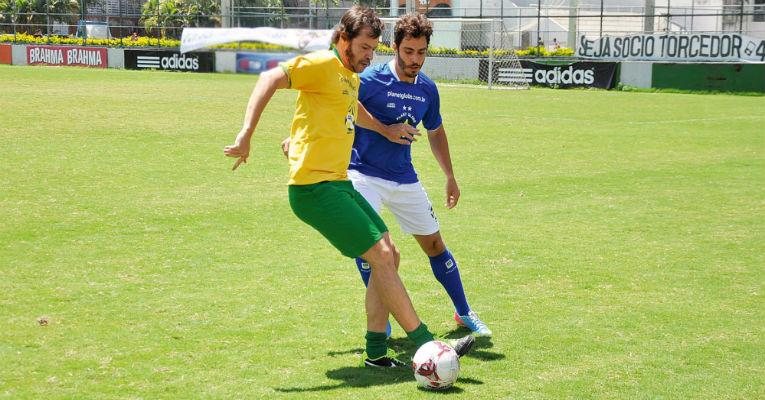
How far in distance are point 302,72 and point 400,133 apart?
1185mm

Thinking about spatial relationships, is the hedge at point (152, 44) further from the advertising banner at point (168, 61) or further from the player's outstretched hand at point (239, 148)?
the player's outstretched hand at point (239, 148)

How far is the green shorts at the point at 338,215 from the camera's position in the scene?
229 inches

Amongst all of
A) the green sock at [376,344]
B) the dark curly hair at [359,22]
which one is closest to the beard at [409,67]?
the dark curly hair at [359,22]

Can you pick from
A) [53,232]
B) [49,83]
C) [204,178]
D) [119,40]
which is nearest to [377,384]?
[53,232]

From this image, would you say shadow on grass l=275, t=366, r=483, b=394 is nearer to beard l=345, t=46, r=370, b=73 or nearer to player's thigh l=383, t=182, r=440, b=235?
player's thigh l=383, t=182, r=440, b=235

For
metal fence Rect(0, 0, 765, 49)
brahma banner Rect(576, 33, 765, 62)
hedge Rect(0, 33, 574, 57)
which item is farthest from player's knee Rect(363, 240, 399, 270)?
brahma banner Rect(576, 33, 765, 62)

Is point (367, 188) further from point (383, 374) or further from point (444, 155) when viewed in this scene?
point (383, 374)

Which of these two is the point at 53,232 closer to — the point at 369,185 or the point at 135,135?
the point at 369,185

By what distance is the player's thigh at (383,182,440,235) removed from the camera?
6.97 meters

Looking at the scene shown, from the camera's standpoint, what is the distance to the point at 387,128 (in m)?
6.64

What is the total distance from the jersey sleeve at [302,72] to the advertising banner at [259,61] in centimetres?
11

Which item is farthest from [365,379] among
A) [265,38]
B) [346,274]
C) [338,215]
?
[346,274]

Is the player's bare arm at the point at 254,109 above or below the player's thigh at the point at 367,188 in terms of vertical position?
above

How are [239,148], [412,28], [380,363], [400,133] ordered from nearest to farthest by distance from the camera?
[239,148] → [380,363] → [412,28] → [400,133]
